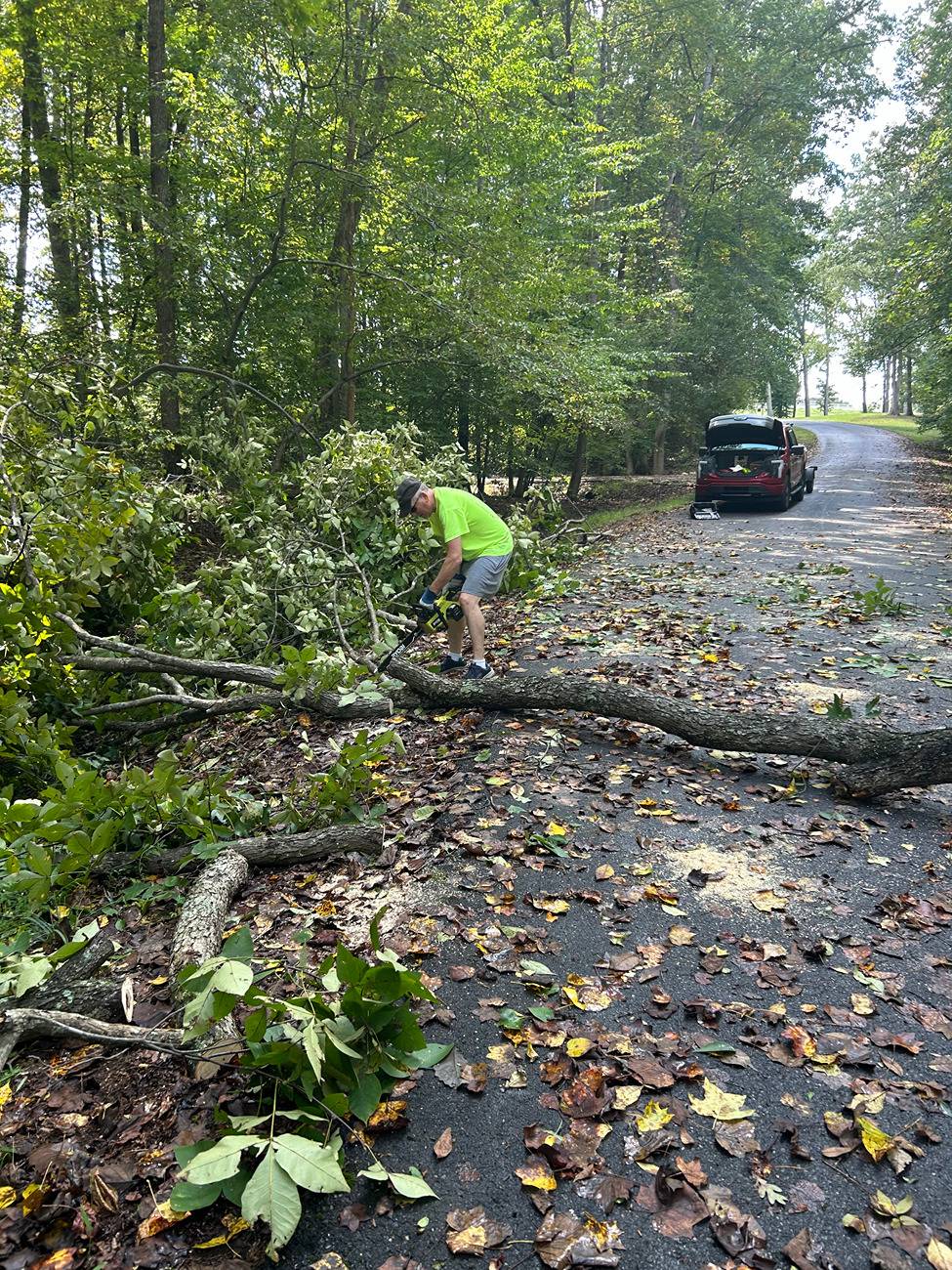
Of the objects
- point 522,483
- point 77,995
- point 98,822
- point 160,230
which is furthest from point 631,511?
point 77,995

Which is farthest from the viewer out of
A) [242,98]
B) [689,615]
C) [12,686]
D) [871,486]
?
[871,486]

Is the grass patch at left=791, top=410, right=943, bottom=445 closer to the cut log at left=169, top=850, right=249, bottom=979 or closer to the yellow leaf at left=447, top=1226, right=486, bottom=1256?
the cut log at left=169, top=850, right=249, bottom=979

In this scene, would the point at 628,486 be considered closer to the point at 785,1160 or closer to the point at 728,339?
the point at 728,339

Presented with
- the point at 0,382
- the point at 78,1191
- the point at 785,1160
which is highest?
the point at 0,382

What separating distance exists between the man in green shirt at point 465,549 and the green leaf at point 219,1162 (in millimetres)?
4244

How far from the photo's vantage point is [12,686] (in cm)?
476

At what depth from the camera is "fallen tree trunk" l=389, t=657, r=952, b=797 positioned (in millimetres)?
4059

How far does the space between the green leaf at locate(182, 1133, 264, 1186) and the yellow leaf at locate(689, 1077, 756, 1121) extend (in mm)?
1336

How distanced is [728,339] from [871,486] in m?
6.42

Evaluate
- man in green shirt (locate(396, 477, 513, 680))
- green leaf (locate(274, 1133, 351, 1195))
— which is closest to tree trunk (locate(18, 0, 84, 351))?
man in green shirt (locate(396, 477, 513, 680))

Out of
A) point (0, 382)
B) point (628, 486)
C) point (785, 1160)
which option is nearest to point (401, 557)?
point (0, 382)

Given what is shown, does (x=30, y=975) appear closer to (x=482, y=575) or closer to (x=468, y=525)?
(x=482, y=575)

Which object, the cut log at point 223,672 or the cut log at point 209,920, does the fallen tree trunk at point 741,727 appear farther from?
the cut log at point 209,920

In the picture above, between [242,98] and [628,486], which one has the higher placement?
[242,98]
